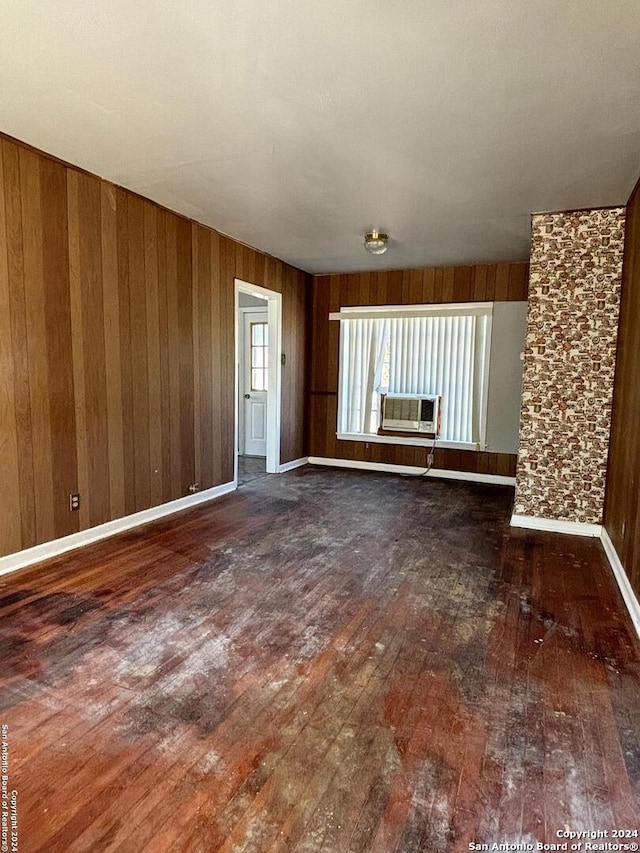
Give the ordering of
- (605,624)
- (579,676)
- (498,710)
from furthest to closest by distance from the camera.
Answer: (605,624) < (579,676) < (498,710)

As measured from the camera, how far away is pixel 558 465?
3896 millimetres

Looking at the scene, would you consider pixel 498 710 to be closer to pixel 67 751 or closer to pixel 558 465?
pixel 67 751

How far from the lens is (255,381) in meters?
6.84

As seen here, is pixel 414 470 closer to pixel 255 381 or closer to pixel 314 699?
pixel 255 381

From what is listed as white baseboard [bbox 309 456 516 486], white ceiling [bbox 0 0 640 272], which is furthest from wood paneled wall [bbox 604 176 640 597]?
white baseboard [bbox 309 456 516 486]

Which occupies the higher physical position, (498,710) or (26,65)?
(26,65)

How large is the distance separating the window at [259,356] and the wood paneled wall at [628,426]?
4.34 meters

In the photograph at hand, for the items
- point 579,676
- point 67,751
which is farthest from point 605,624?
point 67,751

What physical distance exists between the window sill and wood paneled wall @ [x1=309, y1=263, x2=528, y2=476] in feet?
0.23

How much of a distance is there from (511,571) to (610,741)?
1.46m

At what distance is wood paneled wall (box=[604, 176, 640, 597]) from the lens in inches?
107

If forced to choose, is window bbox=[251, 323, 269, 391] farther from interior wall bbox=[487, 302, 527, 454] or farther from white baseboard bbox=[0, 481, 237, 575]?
interior wall bbox=[487, 302, 527, 454]

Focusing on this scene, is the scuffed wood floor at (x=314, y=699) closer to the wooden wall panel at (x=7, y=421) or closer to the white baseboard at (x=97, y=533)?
the white baseboard at (x=97, y=533)

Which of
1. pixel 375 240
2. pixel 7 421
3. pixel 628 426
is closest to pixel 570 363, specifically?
pixel 628 426
